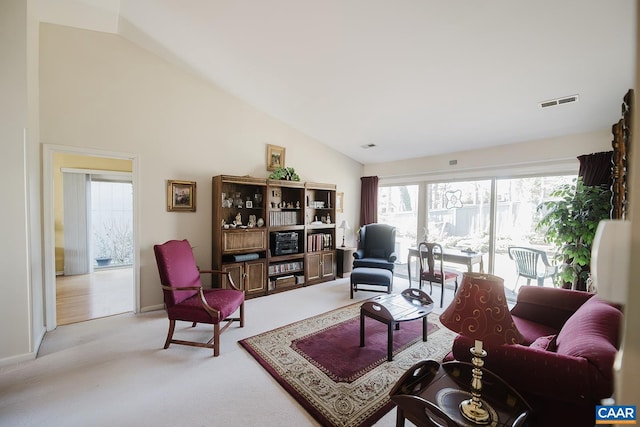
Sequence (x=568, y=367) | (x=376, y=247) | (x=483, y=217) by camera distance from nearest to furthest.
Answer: (x=568, y=367), (x=483, y=217), (x=376, y=247)

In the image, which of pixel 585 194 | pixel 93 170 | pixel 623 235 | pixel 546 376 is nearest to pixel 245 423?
pixel 546 376

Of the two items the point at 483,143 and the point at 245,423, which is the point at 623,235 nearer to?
→ the point at 245,423

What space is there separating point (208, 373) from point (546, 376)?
2.31 metres

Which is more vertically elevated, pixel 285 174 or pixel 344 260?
pixel 285 174

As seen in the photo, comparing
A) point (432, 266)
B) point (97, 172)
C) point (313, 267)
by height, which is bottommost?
point (313, 267)

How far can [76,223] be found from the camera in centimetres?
518

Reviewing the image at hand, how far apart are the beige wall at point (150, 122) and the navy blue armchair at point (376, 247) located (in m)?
2.22

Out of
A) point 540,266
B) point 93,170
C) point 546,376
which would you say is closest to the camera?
point 546,376

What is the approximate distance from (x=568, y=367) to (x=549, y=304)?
145cm

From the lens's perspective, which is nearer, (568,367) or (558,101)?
(568,367)

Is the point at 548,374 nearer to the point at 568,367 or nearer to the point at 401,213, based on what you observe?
the point at 568,367

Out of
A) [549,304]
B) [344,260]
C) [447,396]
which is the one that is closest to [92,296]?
[344,260]

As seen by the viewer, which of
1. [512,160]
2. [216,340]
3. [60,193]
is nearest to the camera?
[216,340]

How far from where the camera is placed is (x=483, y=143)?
4023 millimetres
